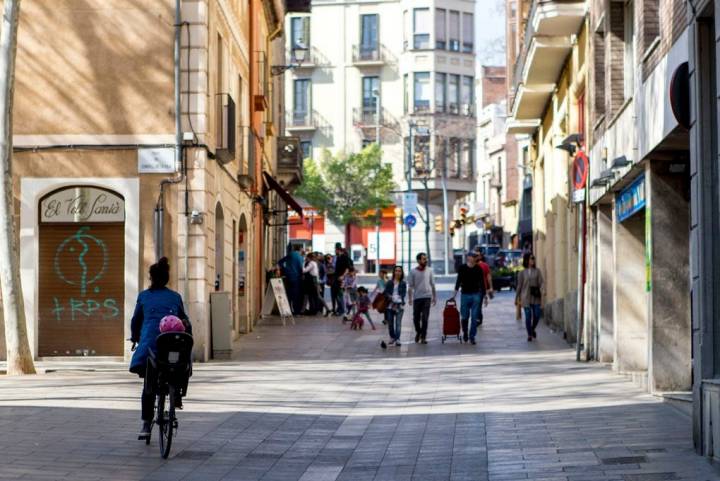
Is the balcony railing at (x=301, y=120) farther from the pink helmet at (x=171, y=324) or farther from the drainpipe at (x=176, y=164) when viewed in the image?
the pink helmet at (x=171, y=324)

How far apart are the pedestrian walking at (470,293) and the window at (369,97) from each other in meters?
55.3

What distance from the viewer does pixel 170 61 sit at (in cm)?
2452

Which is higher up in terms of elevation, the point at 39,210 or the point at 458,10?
the point at 458,10

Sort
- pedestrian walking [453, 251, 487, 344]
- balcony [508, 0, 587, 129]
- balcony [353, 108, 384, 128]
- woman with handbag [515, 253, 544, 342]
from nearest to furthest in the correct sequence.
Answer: balcony [508, 0, 587, 129] < pedestrian walking [453, 251, 487, 344] < woman with handbag [515, 253, 544, 342] < balcony [353, 108, 384, 128]

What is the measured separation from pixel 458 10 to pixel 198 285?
201 ft

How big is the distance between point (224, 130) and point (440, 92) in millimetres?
57121

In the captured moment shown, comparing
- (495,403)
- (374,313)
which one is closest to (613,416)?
(495,403)

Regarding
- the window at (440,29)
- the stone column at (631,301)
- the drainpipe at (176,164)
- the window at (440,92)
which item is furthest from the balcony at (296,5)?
the window at (440,29)

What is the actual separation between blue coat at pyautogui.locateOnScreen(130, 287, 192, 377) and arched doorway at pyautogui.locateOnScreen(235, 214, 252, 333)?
17.8 m

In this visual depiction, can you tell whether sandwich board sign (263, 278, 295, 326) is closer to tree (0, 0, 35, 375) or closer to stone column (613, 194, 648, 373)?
tree (0, 0, 35, 375)

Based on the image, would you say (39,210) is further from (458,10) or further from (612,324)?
(458,10)

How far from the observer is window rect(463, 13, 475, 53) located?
3314 inches

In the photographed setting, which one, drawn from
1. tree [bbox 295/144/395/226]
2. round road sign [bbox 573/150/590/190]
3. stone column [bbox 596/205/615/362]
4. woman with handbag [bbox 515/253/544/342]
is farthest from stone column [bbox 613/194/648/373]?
tree [bbox 295/144/395/226]

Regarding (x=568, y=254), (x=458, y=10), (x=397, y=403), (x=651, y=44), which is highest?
(x=458, y=10)
